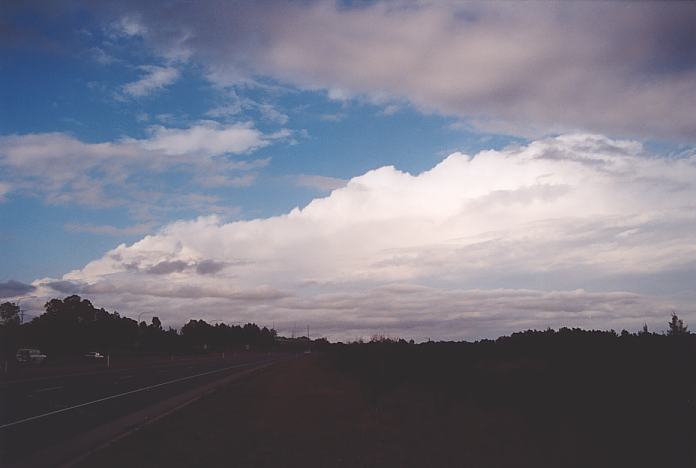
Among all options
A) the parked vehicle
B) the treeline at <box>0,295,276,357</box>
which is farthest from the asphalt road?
the treeline at <box>0,295,276,357</box>

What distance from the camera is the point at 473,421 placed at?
57.2 ft

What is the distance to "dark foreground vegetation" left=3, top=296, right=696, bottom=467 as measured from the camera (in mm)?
12469

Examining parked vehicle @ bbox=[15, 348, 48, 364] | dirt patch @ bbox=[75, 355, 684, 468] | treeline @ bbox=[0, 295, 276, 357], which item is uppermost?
treeline @ bbox=[0, 295, 276, 357]

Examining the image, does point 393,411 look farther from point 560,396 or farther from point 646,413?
point 646,413

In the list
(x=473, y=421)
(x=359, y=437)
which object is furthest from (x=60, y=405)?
(x=473, y=421)

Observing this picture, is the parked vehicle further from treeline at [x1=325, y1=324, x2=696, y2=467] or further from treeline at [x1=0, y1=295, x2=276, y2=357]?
treeline at [x1=325, y1=324, x2=696, y2=467]

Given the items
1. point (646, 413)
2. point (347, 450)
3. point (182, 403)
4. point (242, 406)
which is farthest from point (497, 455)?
point (182, 403)

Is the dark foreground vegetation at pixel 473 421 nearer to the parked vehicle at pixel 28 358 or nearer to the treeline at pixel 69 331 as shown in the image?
the parked vehicle at pixel 28 358

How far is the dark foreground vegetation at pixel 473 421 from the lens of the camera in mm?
12469

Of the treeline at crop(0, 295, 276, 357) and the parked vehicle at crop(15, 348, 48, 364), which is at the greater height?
the treeline at crop(0, 295, 276, 357)

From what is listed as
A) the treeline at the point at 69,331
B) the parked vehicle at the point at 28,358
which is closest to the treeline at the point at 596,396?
the parked vehicle at the point at 28,358

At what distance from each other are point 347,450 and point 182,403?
12.9 meters

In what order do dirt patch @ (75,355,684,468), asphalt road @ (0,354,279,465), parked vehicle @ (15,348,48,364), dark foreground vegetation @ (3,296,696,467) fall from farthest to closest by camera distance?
parked vehicle @ (15,348,48,364) → asphalt road @ (0,354,279,465) → dark foreground vegetation @ (3,296,696,467) → dirt patch @ (75,355,684,468)

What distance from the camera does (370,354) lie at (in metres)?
25.0
